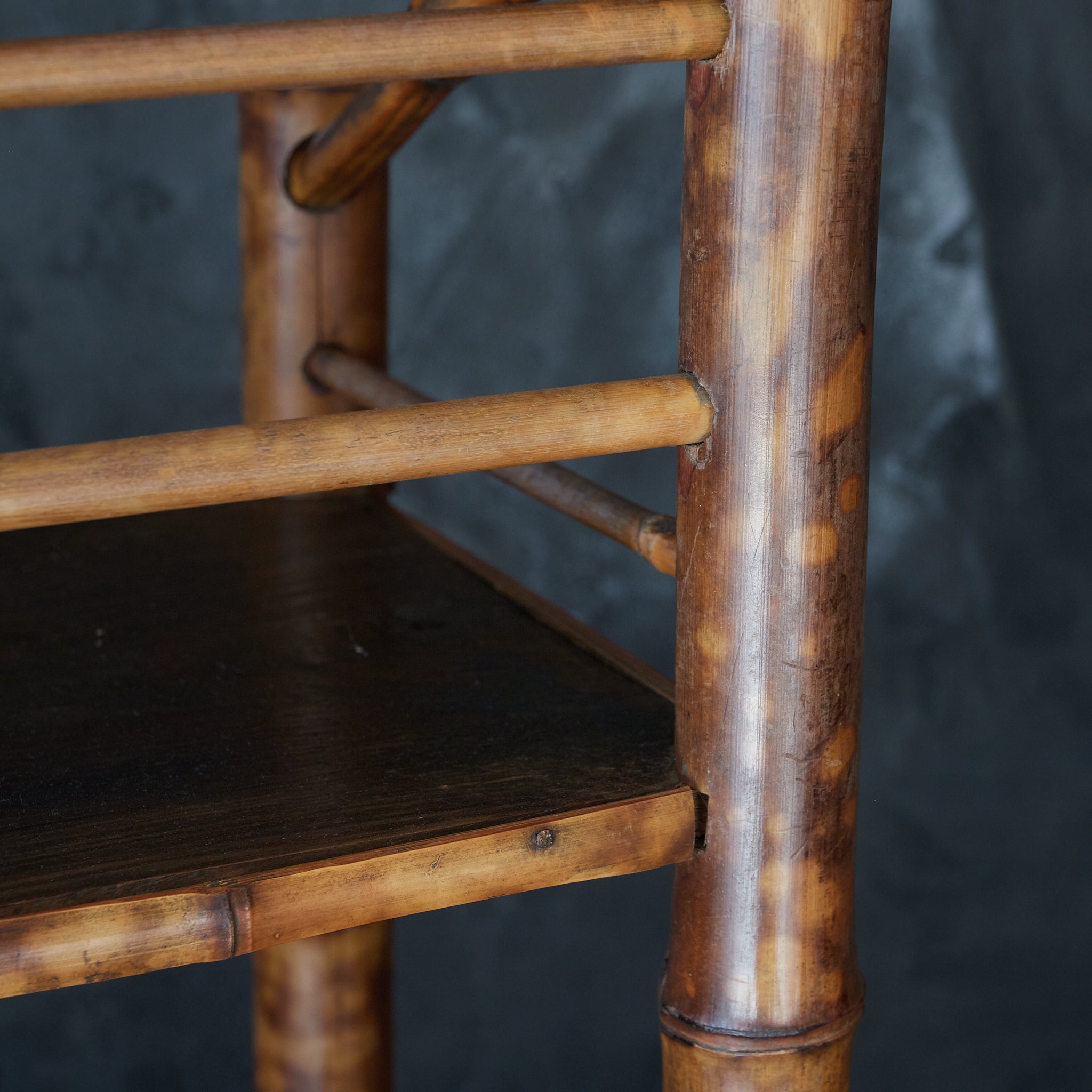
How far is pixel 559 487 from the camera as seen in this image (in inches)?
26.1

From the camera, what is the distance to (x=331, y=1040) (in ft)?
2.70

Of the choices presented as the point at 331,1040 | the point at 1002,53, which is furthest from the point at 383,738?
the point at 1002,53

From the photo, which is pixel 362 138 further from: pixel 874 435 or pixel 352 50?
pixel 874 435

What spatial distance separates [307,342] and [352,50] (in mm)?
501

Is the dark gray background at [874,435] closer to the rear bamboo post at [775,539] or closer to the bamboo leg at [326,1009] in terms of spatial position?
the bamboo leg at [326,1009]

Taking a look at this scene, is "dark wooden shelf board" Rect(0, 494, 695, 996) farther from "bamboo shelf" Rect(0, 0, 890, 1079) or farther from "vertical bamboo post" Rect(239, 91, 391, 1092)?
"vertical bamboo post" Rect(239, 91, 391, 1092)

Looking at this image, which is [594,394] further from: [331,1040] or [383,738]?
[331,1040]

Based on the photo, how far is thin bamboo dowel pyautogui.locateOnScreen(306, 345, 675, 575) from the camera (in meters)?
0.57

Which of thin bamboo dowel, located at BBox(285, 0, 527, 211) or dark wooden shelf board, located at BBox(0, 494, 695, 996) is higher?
thin bamboo dowel, located at BBox(285, 0, 527, 211)

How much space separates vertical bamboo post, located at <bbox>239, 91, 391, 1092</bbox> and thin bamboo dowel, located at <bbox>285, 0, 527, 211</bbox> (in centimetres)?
2

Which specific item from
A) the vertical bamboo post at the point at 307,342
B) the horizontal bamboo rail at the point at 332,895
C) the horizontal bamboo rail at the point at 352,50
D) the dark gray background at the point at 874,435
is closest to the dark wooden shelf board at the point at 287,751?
the horizontal bamboo rail at the point at 332,895

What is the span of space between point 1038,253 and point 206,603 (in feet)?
4.25

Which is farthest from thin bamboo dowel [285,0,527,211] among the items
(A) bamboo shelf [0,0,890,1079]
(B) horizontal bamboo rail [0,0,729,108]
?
(B) horizontal bamboo rail [0,0,729,108]

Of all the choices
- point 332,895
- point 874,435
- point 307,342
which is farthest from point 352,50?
point 874,435
